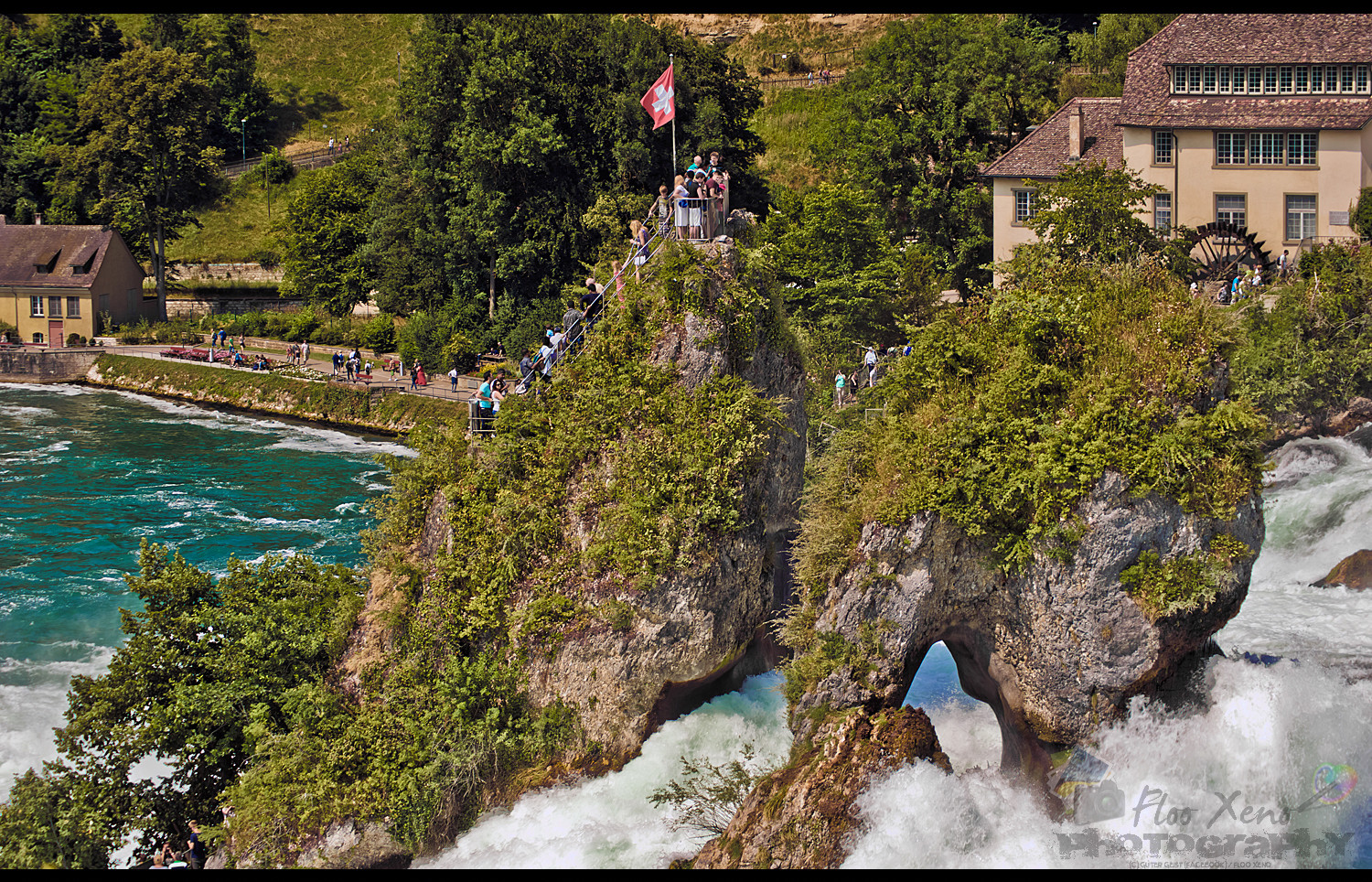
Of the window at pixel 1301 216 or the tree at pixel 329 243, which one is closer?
the window at pixel 1301 216

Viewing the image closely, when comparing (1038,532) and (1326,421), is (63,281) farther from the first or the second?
(1038,532)

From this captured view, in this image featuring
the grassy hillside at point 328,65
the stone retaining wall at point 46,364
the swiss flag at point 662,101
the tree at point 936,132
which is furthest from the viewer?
the grassy hillside at point 328,65

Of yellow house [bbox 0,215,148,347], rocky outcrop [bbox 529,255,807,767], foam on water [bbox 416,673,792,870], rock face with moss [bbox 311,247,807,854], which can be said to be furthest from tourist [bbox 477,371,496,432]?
yellow house [bbox 0,215,148,347]

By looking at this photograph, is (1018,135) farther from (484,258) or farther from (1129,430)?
(1129,430)

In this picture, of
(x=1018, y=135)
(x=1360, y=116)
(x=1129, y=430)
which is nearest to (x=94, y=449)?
(x=1018, y=135)

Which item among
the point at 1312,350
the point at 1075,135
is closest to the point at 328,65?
the point at 1075,135

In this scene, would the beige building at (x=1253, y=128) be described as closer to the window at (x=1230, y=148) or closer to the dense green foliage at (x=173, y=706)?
the window at (x=1230, y=148)

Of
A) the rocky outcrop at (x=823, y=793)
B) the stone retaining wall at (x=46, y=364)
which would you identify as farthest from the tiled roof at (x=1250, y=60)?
the stone retaining wall at (x=46, y=364)
